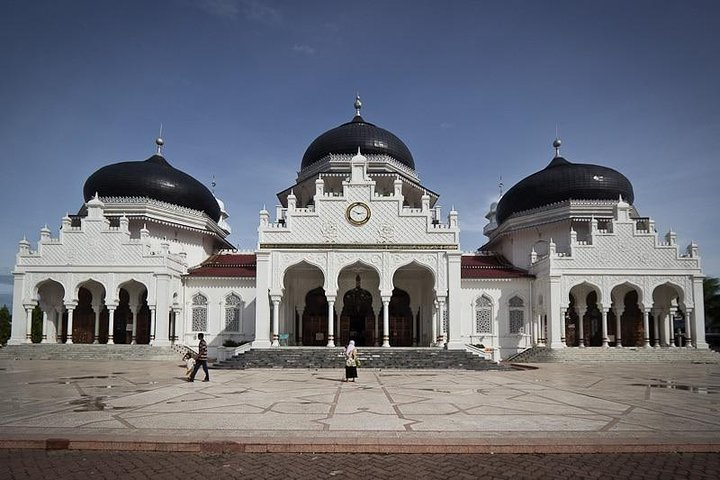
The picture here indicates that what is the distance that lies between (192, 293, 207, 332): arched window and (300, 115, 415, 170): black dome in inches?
453

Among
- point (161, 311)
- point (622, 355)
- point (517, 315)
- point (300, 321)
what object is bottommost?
point (622, 355)

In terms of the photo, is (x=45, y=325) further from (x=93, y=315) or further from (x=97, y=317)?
(x=97, y=317)

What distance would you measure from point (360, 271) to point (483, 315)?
8.11m

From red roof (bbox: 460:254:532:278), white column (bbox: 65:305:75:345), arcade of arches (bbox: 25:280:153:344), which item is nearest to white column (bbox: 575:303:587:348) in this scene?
red roof (bbox: 460:254:532:278)

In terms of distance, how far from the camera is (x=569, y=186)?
→ 34594 millimetres

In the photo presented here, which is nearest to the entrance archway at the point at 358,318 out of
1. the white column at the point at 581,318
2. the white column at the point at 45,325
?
the white column at the point at 581,318

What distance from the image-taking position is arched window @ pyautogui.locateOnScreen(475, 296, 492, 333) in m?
31.7

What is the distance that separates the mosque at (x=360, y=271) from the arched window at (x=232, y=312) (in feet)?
0.44

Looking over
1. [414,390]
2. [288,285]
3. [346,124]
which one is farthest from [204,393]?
[346,124]

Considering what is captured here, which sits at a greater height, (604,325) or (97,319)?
(97,319)

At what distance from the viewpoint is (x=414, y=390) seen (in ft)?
46.2

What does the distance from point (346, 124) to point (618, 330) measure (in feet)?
71.5

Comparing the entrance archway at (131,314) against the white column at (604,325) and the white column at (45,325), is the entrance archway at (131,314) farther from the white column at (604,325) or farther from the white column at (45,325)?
the white column at (604,325)

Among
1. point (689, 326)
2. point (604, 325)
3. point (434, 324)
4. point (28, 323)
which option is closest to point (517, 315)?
point (604, 325)
